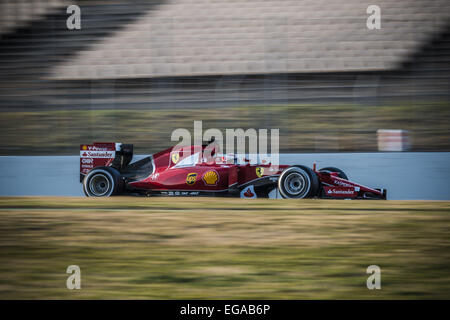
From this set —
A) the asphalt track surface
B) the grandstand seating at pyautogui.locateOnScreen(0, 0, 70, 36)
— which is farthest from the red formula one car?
the grandstand seating at pyautogui.locateOnScreen(0, 0, 70, 36)

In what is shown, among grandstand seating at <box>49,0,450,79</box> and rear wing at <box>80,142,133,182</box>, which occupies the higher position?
grandstand seating at <box>49,0,450,79</box>

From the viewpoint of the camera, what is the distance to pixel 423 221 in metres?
5.97

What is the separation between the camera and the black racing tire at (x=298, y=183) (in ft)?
24.7

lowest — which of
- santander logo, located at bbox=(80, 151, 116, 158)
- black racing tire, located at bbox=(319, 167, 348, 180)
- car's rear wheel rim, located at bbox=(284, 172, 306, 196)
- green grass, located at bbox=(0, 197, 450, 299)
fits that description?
green grass, located at bbox=(0, 197, 450, 299)

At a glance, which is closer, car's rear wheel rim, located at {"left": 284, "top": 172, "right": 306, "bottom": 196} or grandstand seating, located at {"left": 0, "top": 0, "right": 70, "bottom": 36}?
car's rear wheel rim, located at {"left": 284, "top": 172, "right": 306, "bottom": 196}

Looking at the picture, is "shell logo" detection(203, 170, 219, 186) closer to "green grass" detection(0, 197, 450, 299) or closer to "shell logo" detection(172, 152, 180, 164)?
"shell logo" detection(172, 152, 180, 164)

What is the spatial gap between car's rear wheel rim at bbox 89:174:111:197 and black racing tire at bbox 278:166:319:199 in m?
2.58

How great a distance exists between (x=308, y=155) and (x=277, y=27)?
386cm

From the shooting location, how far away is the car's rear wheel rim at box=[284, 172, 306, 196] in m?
7.62

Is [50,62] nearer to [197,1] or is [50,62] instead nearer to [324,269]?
[197,1]

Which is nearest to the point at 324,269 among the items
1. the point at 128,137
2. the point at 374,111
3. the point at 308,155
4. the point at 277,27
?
the point at 308,155

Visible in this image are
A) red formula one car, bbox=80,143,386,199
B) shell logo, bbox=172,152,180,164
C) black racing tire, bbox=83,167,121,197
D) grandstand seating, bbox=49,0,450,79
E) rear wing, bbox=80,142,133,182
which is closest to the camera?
red formula one car, bbox=80,143,386,199

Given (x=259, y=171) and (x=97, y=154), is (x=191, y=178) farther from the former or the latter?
(x=97, y=154)

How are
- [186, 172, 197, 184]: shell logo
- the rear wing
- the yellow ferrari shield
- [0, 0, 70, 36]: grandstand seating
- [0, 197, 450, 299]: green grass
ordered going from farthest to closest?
[0, 0, 70, 36]: grandstand seating < the rear wing < [186, 172, 197, 184]: shell logo < the yellow ferrari shield < [0, 197, 450, 299]: green grass
